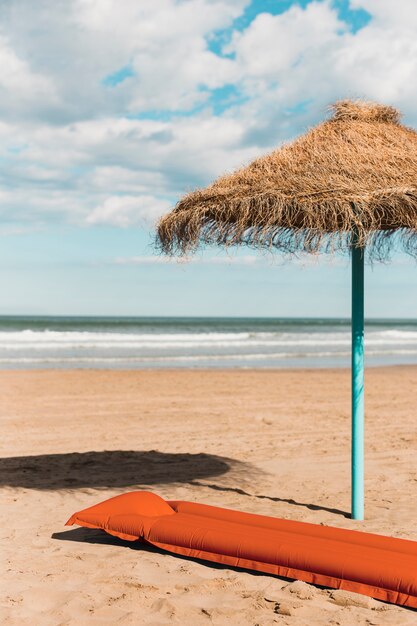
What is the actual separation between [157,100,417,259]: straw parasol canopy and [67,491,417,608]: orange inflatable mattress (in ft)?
6.15

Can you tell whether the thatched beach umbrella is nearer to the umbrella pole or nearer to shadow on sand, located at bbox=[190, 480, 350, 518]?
the umbrella pole

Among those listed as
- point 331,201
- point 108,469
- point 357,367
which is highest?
point 331,201

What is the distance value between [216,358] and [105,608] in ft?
67.9

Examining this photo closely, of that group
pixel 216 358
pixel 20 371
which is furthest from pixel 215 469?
pixel 216 358

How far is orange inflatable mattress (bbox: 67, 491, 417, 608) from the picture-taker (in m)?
3.88

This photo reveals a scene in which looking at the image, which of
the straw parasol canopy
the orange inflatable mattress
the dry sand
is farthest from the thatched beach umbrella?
the dry sand

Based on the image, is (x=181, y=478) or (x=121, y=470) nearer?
(x=181, y=478)

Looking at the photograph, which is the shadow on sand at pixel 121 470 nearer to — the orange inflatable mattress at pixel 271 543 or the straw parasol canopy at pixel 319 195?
the orange inflatable mattress at pixel 271 543

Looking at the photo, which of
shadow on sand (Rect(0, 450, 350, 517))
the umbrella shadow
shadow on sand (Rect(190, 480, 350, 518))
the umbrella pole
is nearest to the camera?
the umbrella pole

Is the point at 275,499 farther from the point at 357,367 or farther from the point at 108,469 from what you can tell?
the point at 108,469

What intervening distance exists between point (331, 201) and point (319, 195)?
0.36ft

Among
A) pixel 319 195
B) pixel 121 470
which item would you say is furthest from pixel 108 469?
pixel 319 195

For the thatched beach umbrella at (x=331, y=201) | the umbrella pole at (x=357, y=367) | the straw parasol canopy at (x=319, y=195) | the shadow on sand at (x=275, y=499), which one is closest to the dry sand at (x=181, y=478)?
the shadow on sand at (x=275, y=499)

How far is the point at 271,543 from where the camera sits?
4.25 m
